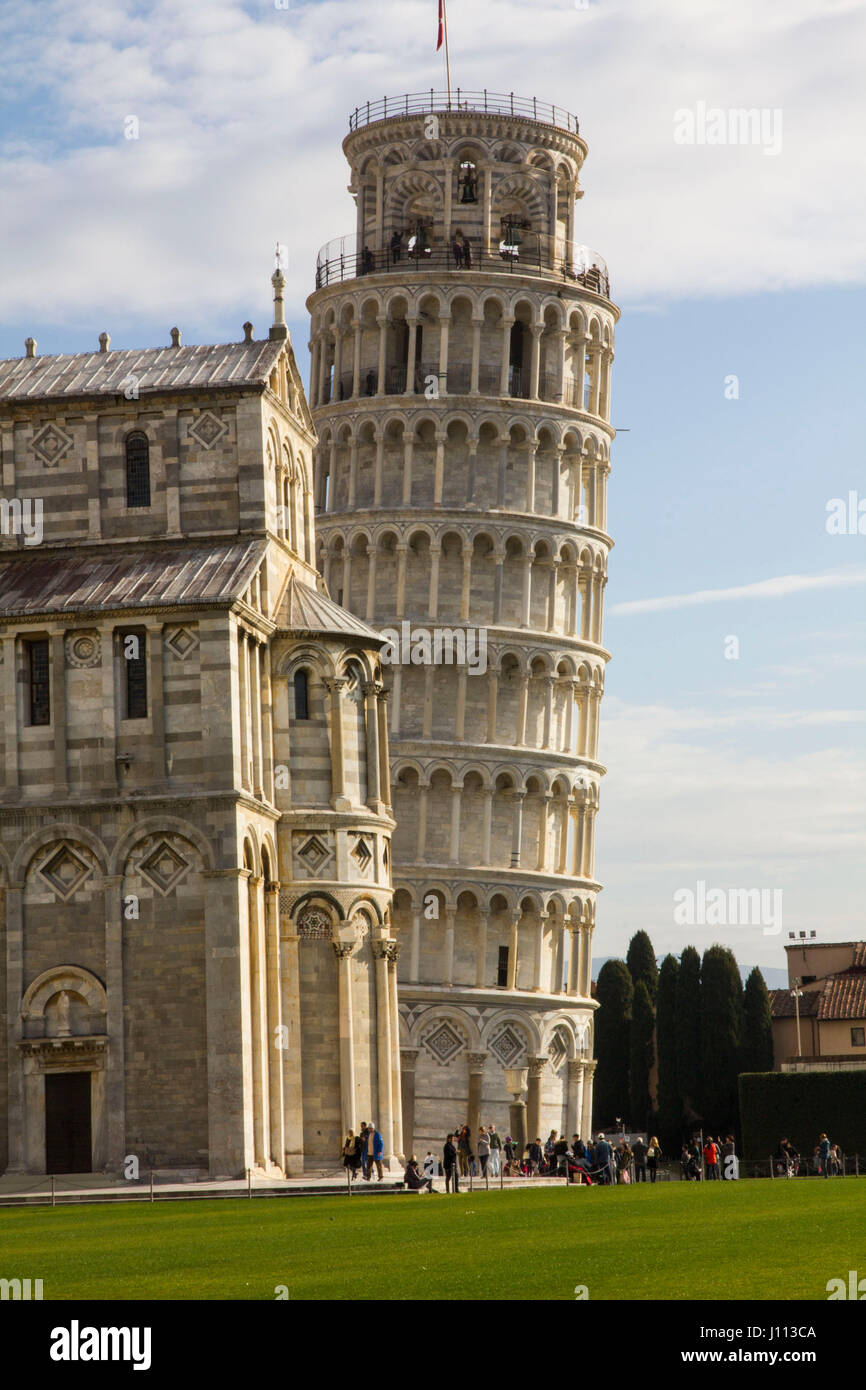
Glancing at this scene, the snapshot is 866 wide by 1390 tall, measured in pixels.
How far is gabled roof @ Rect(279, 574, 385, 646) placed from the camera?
5759cm

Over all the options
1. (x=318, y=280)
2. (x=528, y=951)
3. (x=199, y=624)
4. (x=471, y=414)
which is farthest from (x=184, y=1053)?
(x=318, y=280)

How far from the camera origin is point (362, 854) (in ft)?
189

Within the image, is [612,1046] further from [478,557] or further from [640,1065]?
[478,557]

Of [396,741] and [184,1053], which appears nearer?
[184,1053]

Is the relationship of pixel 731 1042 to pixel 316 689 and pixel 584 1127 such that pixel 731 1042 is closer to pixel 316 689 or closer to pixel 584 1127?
pixel 584 1127

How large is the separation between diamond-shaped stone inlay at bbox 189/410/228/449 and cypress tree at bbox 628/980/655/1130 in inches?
2313

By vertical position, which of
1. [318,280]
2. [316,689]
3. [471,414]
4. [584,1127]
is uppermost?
[318,280]

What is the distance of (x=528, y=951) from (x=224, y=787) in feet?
126

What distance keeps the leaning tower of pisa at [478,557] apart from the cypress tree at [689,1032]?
579 inches

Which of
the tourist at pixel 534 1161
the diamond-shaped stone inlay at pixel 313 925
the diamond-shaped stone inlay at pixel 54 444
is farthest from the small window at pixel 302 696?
the tourist at pixel 534 1161

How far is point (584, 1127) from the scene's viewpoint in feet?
294

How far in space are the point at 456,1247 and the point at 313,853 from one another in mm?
28853
